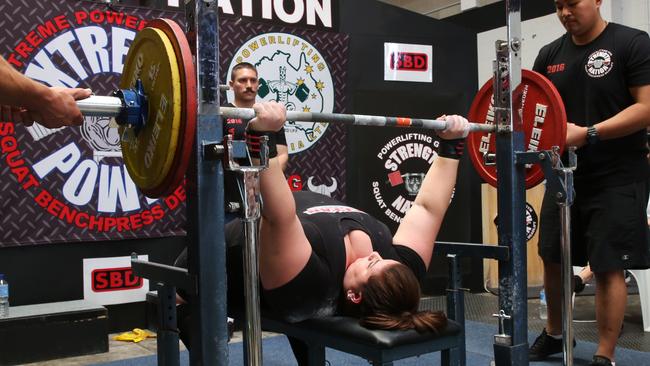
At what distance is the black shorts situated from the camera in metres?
2.71

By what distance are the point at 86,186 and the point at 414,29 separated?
271 cm

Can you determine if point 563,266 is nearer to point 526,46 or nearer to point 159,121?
point 159,121

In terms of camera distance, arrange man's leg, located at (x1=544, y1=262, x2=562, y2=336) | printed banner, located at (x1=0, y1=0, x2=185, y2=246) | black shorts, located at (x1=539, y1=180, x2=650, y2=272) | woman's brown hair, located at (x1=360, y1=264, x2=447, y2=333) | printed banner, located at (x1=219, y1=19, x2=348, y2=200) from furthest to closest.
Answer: printed banner, located at (x1=219, y1=19, x2=348, y2=200)
printed banner, located at (x1=0, y1=0, x2=185, y2=246)
man's leg, located at (x1=544, y1=262, x2=562, y2=336)
black shorts, located at (x1=539, y1=180, x2=650, y2=272)
woman's brown hair, located at (x1=360, y1=264, x2=447, y2=333)

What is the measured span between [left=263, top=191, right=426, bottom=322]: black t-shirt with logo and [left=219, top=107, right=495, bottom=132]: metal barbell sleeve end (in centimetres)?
33

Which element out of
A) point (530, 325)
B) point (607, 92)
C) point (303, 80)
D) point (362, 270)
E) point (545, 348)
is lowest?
point (530, 325)

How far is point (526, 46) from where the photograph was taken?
7.05 m

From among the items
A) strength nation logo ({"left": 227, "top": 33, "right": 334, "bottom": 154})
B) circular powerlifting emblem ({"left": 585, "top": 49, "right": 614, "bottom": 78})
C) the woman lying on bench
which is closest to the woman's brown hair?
the woman lying on bench

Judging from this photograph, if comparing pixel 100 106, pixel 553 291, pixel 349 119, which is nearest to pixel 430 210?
pixel 349 119

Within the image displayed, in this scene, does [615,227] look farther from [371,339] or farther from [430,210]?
[371,339]

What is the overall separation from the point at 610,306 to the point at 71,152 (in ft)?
9.60

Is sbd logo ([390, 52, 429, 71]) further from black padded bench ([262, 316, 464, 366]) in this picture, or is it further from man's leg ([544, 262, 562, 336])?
black padded bench ([262, 316, 464, 366])

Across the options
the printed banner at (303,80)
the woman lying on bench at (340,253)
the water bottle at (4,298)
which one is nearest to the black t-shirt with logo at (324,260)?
the woman lying on bench at (340,253)

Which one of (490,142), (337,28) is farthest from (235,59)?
(490,142)

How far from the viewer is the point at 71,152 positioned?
3.77 metres
